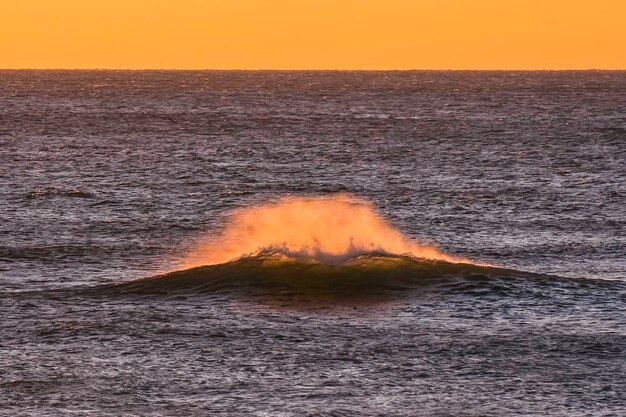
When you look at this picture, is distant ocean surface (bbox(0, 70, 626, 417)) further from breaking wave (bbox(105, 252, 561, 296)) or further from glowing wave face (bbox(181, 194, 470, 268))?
glowing wave face (bbox(181, 194, 470, 268))

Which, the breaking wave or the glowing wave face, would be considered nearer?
the breaking wave

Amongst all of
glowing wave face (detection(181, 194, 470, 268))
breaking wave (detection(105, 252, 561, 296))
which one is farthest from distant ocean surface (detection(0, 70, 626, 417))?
glowing wave face (detection(181, 194, 470, 268))

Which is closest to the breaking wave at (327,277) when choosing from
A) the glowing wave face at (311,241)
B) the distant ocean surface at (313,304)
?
the distant ocean surface at (313,304)

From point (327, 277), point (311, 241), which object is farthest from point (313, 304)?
point (311, 241)

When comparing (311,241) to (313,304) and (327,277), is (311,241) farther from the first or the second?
(313,304)

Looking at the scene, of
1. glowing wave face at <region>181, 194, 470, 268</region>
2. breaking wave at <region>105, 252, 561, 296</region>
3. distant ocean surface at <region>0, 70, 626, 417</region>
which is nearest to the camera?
distant ocean surface at <region>0, 70, 626, 417</region>

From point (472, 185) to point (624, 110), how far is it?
10544 cm

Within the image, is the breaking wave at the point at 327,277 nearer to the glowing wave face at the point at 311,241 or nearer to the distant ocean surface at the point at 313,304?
the distant ocean surface at the point at 313,304

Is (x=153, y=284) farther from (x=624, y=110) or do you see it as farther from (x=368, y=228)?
(x=624, y=110)

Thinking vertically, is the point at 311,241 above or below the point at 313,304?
above

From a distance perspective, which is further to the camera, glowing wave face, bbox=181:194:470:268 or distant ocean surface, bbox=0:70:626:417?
glowing wave face, bbox=181:194:470:268

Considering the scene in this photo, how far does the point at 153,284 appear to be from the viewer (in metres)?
37.8

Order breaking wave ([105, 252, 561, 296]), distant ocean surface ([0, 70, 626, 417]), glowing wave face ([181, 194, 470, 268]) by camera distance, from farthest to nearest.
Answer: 1. glowing wave face ([181, 194, 470, 268])
2. breaking wave ([105, 252, 561, 296])
3. distant ocean surface ([0, 70, 626, 417])

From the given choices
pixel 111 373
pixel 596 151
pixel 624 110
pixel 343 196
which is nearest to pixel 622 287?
pixel 111 373
